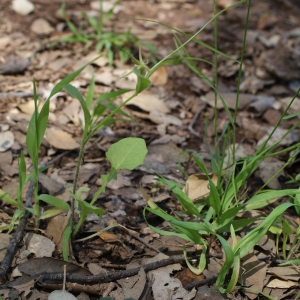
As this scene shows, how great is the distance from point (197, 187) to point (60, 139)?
0.77 metres

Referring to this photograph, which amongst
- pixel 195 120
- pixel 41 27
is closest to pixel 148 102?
pixel 195 120

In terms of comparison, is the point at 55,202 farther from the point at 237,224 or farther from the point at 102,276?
the point at 237,224

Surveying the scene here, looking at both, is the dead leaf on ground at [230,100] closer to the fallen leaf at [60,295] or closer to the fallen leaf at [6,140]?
the fallen leaf at [6,140]

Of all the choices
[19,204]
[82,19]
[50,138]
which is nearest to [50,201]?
[19,204]

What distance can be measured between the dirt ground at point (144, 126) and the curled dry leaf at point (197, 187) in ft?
0.33

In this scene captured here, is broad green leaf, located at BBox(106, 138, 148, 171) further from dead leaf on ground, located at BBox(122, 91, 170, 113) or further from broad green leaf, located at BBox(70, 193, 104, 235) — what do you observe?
dead leaf on ground, located at BBox(122, 91, 170, 113)

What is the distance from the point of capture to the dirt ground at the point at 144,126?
1551mm

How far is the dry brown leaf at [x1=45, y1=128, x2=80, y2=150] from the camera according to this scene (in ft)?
6.97

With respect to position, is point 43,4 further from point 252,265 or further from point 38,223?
point 252,265

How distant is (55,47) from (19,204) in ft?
5.16

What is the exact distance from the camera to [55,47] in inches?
113

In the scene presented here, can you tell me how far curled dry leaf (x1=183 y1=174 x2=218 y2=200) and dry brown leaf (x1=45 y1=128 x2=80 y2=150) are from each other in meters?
0.64

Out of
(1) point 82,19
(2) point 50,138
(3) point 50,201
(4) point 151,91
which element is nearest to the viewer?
(3) point 50,201

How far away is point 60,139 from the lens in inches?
85.4
